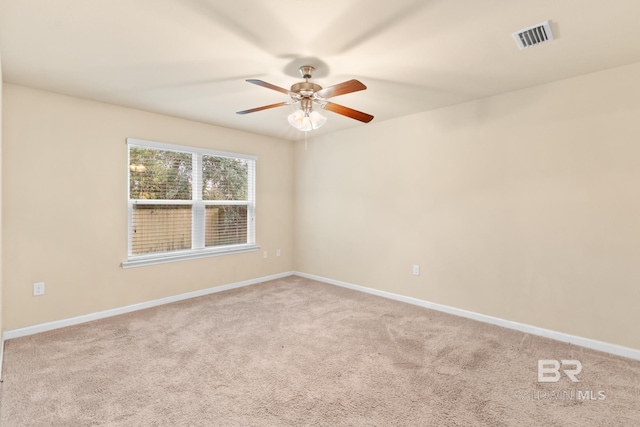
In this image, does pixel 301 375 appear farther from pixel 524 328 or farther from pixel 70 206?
pixel 70 206

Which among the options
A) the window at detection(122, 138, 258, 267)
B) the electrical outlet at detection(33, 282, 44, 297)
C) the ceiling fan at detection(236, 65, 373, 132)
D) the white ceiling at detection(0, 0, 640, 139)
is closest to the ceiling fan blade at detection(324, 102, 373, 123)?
the ceiling fan at detection(236, 65, 373, 132)

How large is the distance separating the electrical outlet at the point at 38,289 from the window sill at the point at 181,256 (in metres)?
0.72

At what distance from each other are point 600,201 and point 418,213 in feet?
5.60

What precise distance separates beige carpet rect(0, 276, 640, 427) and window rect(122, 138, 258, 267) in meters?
0.95

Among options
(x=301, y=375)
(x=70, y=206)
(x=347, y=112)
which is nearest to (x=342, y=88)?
(x=347, y=112)

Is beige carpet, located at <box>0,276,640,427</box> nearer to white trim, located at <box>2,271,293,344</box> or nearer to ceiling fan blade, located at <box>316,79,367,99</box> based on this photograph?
white trim, located at <box>2,271,293,344</box>

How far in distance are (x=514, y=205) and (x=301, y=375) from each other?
2.62 metres

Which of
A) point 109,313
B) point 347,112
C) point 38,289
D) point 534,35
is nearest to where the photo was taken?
point 534,35

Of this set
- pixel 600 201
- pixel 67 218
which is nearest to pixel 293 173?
pixel 67 218

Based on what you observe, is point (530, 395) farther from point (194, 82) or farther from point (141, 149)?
point (141, 149)

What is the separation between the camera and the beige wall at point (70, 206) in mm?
2916

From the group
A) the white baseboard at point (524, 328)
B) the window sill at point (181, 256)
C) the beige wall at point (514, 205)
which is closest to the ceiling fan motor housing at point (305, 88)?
the beige wall at point (514, 205)

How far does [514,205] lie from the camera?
3143mm

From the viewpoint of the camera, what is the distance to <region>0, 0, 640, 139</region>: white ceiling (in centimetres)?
182
